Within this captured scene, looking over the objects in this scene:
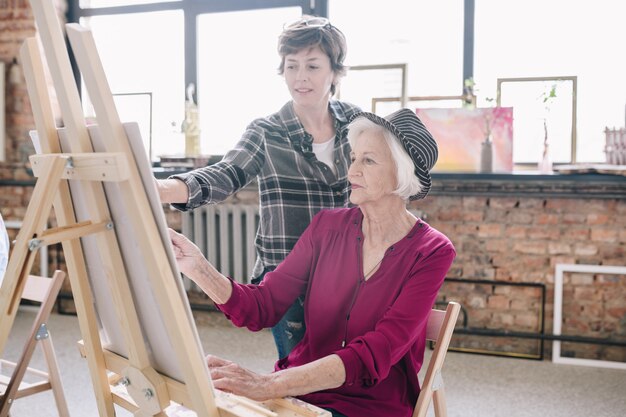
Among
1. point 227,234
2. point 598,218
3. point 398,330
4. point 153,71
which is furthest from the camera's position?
point 153,71

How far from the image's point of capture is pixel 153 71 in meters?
4.18

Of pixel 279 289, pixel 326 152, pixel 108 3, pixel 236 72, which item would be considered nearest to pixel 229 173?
pixel 326 152

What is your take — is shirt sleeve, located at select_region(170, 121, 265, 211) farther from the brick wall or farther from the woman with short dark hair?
the brick wall

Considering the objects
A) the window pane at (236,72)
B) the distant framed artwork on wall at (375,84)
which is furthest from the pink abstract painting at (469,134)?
the window pane at (236,72)

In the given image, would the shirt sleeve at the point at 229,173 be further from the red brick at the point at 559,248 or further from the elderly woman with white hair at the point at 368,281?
the red brick at the point at 559,248

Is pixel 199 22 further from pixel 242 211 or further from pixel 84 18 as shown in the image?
pixel 242 211

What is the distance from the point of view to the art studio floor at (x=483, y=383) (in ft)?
9.04

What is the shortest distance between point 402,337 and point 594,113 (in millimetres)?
2602

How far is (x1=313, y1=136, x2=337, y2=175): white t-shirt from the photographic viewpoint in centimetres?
186

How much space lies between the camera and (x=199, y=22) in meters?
4.09

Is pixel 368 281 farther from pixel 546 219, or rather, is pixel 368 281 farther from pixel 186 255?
pixel 546 219

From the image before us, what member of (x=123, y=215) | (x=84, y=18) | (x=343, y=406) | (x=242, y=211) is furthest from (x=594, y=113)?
(x=84, y=18)

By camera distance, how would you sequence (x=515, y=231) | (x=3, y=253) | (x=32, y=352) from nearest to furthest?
(x=3, y=253) < (x=32, y=352) < (x=515, y=231)

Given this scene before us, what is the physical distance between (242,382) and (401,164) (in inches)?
24.9
